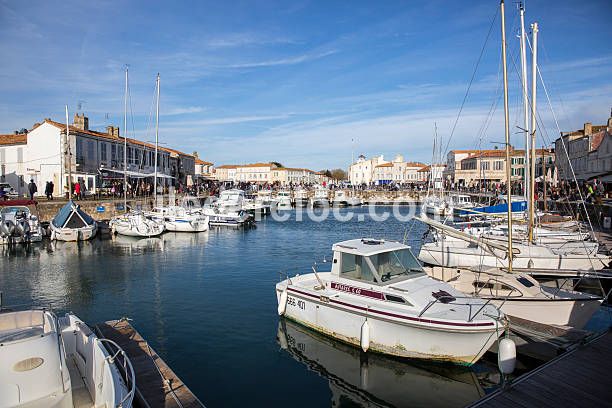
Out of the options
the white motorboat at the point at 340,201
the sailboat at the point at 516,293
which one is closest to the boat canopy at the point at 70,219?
the sailboat at the point at 516,293

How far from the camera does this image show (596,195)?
39.9 metres

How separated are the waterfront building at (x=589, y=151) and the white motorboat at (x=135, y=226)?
138 ft

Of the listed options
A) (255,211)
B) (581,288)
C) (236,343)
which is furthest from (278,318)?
(255,211)

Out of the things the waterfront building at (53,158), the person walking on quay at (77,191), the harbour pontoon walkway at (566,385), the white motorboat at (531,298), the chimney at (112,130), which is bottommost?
the harbour pontoon walkway at (566,385)

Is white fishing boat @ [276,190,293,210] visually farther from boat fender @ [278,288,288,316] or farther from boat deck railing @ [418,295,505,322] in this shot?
boat deck railing @ [418,295,505,322]

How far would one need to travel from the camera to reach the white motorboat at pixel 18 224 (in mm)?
33438

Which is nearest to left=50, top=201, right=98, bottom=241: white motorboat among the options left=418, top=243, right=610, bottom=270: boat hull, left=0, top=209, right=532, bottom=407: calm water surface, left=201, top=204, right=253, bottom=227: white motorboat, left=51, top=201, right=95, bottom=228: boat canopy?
left=51, top=201, right=95, bottom=228: boat canopy

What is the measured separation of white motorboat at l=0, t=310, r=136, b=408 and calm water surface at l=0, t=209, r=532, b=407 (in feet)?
10.9

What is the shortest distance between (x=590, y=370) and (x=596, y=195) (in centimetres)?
3807

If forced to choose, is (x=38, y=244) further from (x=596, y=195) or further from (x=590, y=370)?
(x=596, y=195)

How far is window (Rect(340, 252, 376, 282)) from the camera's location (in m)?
13.1

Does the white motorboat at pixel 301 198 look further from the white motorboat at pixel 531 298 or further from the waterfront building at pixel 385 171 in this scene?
the white motorboat at pixel 531 298

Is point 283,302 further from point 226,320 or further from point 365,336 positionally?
point 365,336

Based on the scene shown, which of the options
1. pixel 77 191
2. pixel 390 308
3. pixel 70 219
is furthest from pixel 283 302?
pixel 77 191
